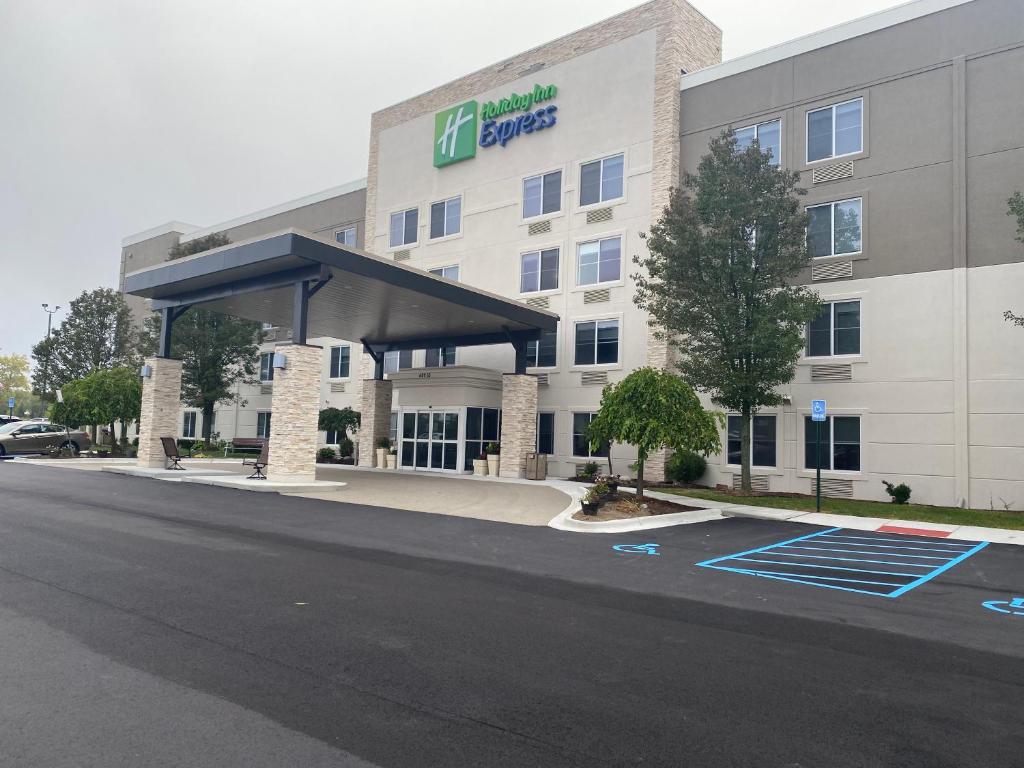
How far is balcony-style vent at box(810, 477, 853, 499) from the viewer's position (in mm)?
22375

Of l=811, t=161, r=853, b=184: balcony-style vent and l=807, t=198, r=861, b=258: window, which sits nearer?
l=807, t=198, r=861, b=258: window

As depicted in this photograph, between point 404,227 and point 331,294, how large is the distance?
13.6 metres

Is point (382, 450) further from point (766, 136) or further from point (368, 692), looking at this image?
point (368, 692)

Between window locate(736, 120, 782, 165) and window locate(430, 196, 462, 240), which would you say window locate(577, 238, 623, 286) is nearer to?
window locate(736, 120, 782, 165)

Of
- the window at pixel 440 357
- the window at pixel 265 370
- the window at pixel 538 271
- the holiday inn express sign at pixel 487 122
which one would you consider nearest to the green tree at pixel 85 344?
the window at pixel 265 370

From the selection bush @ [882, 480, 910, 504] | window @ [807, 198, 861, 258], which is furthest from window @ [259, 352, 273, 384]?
bush @ [882, 480, 910, 504]

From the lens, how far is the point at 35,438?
1302 inches

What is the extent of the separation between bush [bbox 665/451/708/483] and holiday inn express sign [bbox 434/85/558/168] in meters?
14.7

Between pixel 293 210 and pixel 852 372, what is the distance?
32246mm

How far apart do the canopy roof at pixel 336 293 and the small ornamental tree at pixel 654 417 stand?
22.4ft

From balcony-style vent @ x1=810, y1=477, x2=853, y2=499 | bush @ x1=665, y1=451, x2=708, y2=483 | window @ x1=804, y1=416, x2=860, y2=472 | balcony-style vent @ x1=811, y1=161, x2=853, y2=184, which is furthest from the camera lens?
bush @ x1=665, y1=451, x2=708, y2=483

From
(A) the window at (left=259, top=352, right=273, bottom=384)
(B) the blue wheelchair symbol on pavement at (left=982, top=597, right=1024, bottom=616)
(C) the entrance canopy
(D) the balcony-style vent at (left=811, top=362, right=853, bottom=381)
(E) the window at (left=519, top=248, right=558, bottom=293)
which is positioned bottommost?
(B) the blue wheelchair symbol on pavement at (left=982, top=597, right=1024, bottom=616)

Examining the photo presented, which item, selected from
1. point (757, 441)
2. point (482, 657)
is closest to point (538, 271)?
point (757, 441)

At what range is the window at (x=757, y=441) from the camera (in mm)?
24062
